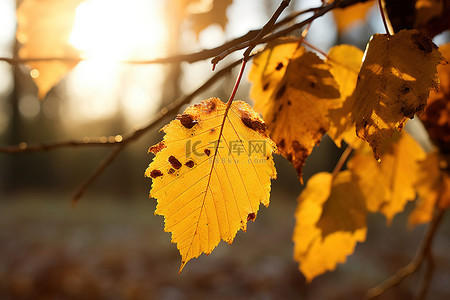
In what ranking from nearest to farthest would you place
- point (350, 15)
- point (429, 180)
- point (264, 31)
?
point (264, 31) < point (429, 180) < point (350, 15)

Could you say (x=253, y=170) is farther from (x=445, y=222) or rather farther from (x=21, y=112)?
(x=21, y=112)

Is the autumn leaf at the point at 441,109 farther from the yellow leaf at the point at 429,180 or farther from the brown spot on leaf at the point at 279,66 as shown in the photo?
the brown spot on leaf at the point at 279,66

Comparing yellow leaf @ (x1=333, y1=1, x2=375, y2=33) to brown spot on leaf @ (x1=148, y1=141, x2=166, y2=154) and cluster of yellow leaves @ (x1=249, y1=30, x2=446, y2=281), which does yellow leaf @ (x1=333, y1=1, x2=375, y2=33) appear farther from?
brown spot on leaf @ (x1=148, y1=141, x2=166, y2=154)

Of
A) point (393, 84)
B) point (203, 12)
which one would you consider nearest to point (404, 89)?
point (393, 84)

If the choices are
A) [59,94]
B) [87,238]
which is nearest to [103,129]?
[59,94]

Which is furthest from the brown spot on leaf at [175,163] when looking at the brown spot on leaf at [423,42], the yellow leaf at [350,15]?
the yellow leaf at [350,15]

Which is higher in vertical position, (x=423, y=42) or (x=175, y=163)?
(x=423, y=42)

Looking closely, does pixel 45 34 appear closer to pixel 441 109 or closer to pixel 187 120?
pixel 187 120
